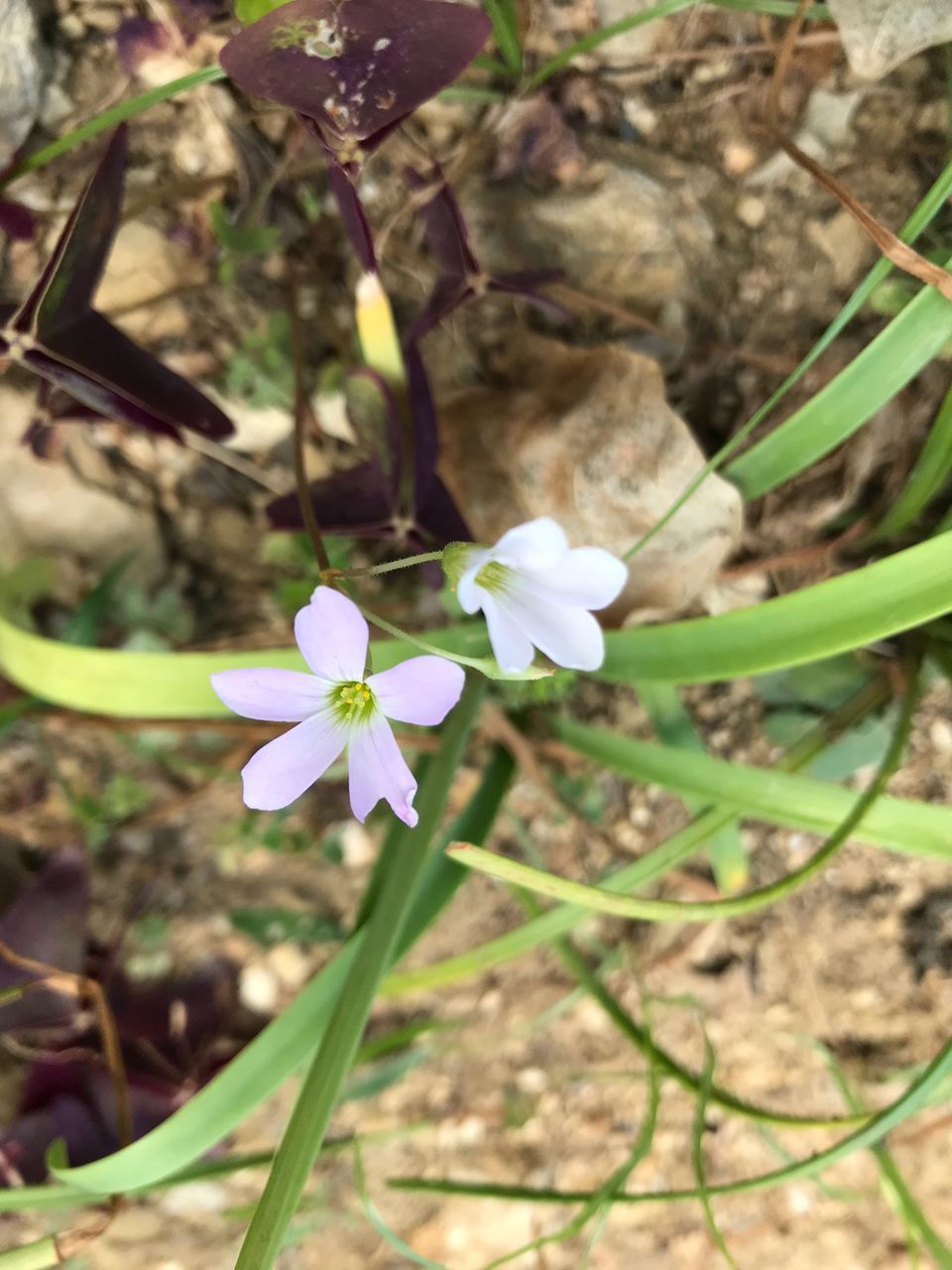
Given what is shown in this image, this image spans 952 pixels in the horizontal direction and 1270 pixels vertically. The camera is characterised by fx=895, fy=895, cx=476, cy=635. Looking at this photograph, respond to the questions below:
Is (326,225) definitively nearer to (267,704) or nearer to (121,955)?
(267,704)

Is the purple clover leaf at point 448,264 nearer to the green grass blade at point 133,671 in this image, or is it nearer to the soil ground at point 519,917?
the soil ground at point 519,917

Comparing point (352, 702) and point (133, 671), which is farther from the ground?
point (133, 671)

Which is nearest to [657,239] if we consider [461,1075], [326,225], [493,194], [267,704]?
[493,194]

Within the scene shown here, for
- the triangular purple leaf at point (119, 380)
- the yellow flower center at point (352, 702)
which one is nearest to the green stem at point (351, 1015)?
the yellow flower center at point (352, 702)

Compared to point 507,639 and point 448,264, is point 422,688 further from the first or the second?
point 448,264

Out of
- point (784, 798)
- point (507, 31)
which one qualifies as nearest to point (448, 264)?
point (507, 31)

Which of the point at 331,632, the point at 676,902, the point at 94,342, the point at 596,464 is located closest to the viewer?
the point at 331,632

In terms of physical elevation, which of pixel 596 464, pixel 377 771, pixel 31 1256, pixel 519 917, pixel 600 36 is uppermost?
pixel 600 36

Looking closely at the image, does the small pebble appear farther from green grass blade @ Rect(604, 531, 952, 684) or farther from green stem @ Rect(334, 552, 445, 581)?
green stem @ Rect(334, 552, 445, 581)

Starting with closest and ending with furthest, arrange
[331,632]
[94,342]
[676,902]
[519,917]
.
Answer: [331,632] → [676,902] → [94,342] → [519,917]
